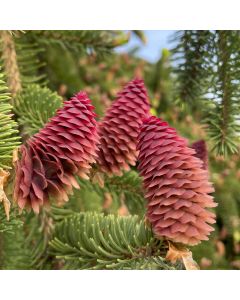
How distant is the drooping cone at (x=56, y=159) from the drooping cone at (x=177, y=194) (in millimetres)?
81

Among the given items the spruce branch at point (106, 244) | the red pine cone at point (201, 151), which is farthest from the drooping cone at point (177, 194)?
the red pine cone at point (201, 151)

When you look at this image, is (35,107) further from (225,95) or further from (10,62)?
(225,95)

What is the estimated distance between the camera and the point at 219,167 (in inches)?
55.1

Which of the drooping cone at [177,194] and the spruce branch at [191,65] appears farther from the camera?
the spruce branch at [191,65]

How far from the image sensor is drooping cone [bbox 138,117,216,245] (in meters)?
0.54

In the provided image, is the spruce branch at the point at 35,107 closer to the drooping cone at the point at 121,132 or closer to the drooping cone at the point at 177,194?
the drooping cone at the point at 121,132

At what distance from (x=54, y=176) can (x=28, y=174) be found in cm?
3

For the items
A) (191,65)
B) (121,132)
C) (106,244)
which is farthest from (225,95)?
(106,244)

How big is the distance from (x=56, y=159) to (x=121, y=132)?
0.47 feet

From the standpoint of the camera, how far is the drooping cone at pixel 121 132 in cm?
67

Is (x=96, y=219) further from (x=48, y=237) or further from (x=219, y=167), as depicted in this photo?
(x=219, y=167)

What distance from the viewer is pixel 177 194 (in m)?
0.54

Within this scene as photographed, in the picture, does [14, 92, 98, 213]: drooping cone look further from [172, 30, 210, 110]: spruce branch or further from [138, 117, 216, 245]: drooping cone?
[172, 30, 210, 110]: spruce branch

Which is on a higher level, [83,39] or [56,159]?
[83,39]
